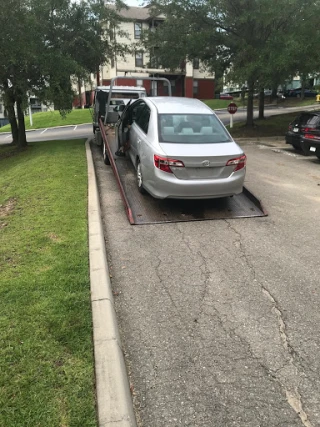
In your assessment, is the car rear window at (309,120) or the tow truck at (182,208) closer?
the tow truck at (182,208)

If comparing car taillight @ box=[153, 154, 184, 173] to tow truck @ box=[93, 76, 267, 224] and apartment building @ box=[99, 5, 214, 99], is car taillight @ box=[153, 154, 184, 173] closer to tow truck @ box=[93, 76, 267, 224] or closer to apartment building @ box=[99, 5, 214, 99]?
tow truck @ box=[93, 76, 267, 224]

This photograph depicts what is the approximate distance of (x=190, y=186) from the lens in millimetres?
5910

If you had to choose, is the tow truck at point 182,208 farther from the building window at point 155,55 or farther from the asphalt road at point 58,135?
the asphalt road at point 58,135

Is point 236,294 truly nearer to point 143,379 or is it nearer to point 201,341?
point 201,341

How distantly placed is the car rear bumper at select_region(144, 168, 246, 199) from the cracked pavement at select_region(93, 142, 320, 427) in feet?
1.55

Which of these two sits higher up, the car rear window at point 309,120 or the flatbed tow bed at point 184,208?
the car rear window at point 309,120

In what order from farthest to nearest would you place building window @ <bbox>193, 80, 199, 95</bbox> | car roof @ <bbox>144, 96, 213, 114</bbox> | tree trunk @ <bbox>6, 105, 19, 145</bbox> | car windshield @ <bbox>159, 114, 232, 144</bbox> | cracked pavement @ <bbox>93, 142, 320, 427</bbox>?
1. building window @ <bbox>193, 80, 199, 95</bbox>
2. tree trunk @ <bbox>6, 105, 19, 145</bbox>
3. car roof @ <bbox>144, 96, 213, 114</bbox>
4. car windshield @ <bbox>159, 114, 232, 144</bbox>
5. cracked pavement @ <bbox>93, 142, 320, 427</bbox>

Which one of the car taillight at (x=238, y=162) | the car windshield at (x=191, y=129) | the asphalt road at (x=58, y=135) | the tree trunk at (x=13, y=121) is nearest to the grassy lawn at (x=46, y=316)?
the car windshield at (x=191, y=129)

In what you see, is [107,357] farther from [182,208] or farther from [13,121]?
[13,121]

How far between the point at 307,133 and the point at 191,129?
7.18m

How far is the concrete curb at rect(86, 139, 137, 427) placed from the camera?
2.30 meters

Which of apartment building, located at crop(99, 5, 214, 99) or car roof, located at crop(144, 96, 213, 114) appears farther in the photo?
apartment building, located at crop(99, 5, 214, 99)

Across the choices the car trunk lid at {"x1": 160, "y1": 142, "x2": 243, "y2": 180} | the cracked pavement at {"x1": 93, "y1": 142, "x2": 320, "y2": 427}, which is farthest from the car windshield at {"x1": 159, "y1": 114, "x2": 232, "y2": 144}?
the cracked pavement at {"x1": 93, "y1": 142, "x2": 320, "y2": 427}

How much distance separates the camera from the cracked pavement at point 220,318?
253cm
